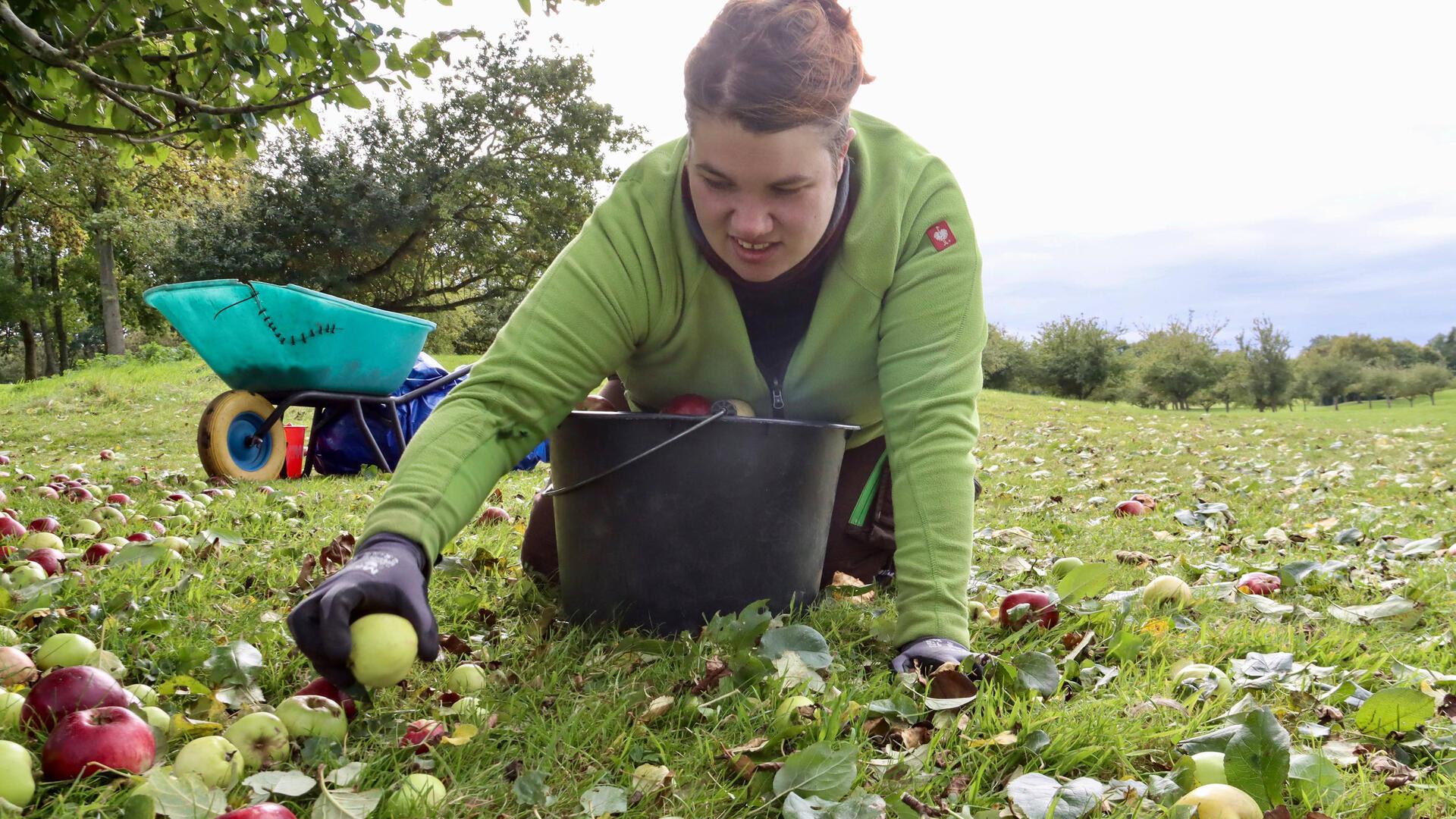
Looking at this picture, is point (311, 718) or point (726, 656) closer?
point (311, 718)

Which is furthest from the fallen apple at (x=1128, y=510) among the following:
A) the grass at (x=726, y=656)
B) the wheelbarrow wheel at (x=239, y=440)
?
the wheelbarrow wheel at (x=239, y=440)

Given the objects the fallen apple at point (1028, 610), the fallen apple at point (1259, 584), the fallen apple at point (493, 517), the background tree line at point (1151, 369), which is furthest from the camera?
the background tree line at point (1151, 369)

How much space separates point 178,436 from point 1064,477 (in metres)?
7.50

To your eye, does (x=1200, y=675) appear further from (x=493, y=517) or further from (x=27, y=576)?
(x=27, y=576)

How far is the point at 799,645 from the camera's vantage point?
75.4 inches

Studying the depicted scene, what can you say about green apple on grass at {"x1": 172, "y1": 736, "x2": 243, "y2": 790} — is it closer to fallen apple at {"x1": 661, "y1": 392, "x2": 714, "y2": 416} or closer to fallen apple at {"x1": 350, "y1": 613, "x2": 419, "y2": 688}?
fallen apple at {"x1": 350, "y1": 613, "x2": 419, "y2": 688}

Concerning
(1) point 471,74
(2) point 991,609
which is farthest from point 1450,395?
(2) point 991,609

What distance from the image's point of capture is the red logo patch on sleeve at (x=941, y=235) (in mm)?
2236

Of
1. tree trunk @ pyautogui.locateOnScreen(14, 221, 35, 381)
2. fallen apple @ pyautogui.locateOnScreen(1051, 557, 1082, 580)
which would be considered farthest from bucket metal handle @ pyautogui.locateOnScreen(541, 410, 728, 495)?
tree trunk @ pyautogui.locateOnScreen(14, 221, 35, 381)

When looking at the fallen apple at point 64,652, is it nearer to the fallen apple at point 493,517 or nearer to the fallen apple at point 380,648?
the fallen apple at point 380,648

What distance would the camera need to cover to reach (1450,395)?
4762cm

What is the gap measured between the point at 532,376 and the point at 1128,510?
142 inches

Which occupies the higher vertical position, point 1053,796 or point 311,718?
point 311,718

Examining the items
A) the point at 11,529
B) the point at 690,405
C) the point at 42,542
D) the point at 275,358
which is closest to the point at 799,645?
the point at 690,405
